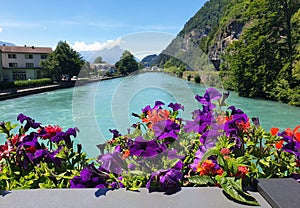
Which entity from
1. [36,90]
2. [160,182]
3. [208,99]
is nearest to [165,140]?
[160,182]

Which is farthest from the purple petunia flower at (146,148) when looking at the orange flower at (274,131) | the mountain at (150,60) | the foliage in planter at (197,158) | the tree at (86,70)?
the mountain at (150,60)

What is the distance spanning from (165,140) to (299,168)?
23.4 inches

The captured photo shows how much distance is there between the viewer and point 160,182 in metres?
0.90

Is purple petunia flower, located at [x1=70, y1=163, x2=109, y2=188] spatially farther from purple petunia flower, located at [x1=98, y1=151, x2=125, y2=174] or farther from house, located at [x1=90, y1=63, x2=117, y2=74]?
house, located at [x1=90, y1=63, x2=117, y2=74]

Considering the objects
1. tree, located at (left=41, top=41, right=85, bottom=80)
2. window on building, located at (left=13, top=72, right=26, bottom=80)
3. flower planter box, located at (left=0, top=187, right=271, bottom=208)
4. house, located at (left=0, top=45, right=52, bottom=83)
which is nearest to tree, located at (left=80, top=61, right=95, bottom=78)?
flower planter box, located at (left=0, top=187, right=271, bottom=208)

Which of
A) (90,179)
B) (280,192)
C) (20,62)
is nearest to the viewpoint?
(280,192)

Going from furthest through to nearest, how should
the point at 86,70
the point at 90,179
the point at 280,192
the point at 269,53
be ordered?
the point at 269,53
the point at 86,70
the point at 90,179
the point at 280,192

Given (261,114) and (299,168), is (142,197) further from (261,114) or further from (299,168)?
(261,114)

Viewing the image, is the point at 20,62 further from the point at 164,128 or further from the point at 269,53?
the point at 164,128

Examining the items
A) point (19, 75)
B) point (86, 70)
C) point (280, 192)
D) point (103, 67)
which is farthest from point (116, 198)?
point (19, 75)

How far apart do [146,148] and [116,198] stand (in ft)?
0.69

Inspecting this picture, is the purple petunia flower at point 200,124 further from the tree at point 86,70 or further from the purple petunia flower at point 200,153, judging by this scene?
the tree at point 86,70

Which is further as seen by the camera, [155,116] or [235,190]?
[155,116]

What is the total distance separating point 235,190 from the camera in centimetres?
88
